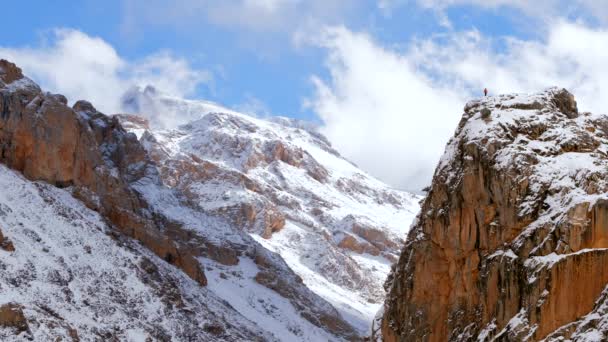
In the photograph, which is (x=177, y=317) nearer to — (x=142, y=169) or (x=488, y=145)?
(x=142, y=169)

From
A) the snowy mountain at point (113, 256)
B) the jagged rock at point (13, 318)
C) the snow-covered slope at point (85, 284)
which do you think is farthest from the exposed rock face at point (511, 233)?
the snowy mountain at point (113, 256)

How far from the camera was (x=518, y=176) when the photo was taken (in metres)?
Answer: 31.5

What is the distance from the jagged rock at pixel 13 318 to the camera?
66.2 meters

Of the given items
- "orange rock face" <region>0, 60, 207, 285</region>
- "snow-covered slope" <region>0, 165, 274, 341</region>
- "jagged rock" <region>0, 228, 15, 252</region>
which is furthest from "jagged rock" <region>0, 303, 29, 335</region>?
"orange rock face" <region>0, 60, 207, 285</region>

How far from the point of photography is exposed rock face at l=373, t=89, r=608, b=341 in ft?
93.7

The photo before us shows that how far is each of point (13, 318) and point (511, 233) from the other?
44833 mm

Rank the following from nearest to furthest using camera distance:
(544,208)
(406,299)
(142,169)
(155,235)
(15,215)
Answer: (544,208), (406,299), (15,215), (155,235), (142,169)

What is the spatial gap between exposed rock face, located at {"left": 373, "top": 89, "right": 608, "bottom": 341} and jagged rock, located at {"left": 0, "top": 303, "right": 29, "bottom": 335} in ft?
120

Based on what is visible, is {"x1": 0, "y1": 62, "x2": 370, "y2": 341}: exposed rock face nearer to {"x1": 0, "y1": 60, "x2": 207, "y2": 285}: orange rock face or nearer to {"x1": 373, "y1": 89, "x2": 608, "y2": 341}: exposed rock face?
{"x1": 0, "y1": 60, "x2": 207, "y2": 285}: orange rock face

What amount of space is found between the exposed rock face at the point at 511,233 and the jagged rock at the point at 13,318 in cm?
3647

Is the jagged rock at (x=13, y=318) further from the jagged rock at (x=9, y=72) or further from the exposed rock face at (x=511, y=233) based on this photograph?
the jagged rock at (x=9, y=72)

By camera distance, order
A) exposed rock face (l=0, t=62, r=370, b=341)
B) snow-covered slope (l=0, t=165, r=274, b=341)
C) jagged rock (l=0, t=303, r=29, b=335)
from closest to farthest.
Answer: jagged rock (l=0, t=303, r=29, b=335), snow-covered slope (l=0, t=165, r=274, b=341), exposed rock face (l=0, t=62, r=370, b=341)

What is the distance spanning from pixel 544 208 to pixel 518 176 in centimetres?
158

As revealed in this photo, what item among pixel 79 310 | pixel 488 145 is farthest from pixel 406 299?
pixel 79 310
